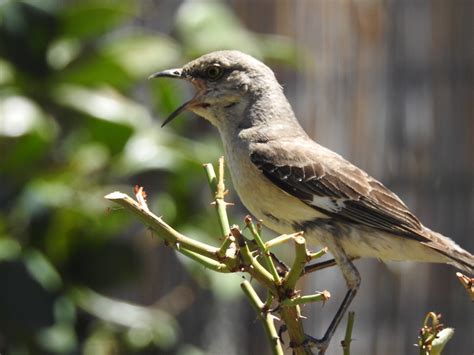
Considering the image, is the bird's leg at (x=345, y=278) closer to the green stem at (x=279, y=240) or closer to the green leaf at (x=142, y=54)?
the green stem at (x=279, y=240)

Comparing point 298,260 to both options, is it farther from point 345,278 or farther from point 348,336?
point 345,278

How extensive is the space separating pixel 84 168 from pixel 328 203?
2.42m

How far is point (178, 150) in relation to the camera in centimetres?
565

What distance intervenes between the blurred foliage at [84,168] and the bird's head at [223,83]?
1699 mm

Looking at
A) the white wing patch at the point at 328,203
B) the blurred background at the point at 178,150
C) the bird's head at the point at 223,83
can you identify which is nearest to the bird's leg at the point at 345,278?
the white wing patch at the point at 328,203

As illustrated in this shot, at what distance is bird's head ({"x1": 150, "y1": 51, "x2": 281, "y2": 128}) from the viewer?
378cm

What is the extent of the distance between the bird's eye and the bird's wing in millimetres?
313

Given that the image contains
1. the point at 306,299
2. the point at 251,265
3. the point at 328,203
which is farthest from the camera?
the point at 328,203

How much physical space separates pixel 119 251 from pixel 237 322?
1.24 m

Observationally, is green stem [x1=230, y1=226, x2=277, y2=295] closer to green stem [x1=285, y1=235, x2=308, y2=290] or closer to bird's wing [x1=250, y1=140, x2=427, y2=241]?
green stem [x1=285, y1=235, x2=308, y2=290]

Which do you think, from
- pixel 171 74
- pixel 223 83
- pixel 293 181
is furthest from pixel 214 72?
pixel 293 181

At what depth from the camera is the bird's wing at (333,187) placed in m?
3.61

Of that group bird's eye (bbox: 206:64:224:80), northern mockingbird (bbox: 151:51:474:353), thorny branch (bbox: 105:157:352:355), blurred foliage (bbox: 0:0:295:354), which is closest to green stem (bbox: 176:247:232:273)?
thorny branch (bbox: 105:157:352:355)

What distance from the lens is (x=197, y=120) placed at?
6371 millimetres
